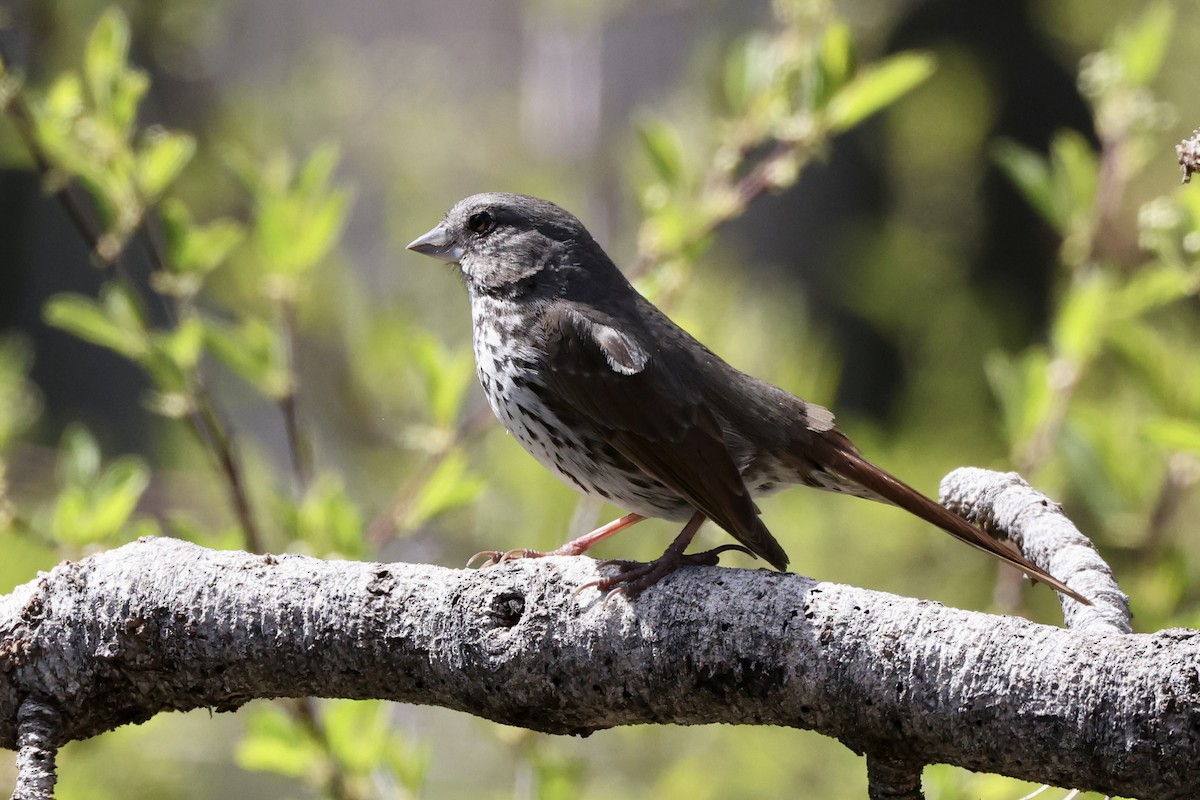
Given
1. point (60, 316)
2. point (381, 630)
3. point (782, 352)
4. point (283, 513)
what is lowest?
point (381, 630)

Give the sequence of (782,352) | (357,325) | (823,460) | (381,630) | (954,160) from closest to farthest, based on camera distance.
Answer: (381,630) → (823,460) → (782,352) → (357,325) → (954,160)

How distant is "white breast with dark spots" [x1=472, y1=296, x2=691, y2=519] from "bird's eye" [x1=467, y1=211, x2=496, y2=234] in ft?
1.89

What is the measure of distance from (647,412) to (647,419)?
3cm

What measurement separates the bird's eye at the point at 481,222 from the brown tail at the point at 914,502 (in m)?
1.23

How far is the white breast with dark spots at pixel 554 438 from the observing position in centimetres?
307

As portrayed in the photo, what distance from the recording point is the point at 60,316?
3197 millimetres

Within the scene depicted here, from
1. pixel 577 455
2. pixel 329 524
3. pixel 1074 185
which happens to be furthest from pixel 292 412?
pixel 1074 185

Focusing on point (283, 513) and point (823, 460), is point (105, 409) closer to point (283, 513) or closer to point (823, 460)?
point (283, 513)

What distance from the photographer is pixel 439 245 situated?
12.5ft

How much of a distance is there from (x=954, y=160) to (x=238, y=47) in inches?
180

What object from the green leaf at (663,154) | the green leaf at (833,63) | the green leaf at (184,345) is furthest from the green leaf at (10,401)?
the green leaf at (833,63)

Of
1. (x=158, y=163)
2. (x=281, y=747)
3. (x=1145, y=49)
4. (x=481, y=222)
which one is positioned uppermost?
(x=1145, y=49)

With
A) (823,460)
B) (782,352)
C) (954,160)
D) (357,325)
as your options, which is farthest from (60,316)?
(954,160)

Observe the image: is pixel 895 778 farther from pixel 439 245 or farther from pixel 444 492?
pixel 439 245
